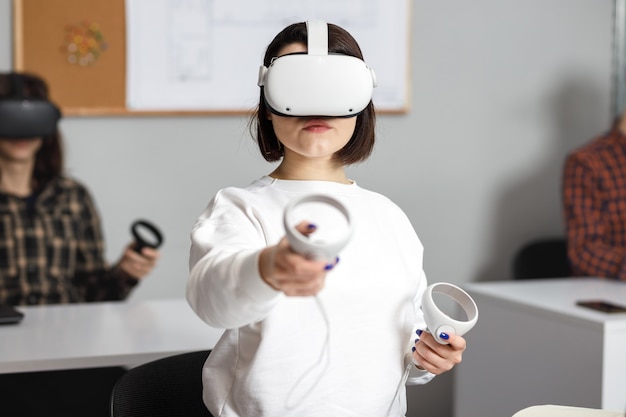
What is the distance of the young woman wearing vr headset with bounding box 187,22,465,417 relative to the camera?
1.02 meters

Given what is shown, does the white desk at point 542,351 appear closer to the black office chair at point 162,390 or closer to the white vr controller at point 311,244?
the black office chair at point 162,390

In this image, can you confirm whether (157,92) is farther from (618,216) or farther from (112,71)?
(618,216)

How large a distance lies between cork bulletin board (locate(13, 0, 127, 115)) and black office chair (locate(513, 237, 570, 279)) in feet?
4.79

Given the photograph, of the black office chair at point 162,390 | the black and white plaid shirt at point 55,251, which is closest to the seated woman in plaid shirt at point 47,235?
the black and white plaid shirt at point 55,251

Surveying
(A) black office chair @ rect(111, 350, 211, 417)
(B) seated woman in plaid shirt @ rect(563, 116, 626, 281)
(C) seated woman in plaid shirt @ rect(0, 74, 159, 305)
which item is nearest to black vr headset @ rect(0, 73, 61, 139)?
(C) seated woman in plaid shirt @ rect(0, 74, 159, 305)

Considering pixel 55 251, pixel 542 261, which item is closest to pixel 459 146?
pixel 542 261

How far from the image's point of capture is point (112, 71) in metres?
2.66

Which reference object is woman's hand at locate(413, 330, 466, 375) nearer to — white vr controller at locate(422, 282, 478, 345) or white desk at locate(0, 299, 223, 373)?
white vr controller at locate(422, 282, 478, 345)

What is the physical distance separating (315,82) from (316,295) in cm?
25

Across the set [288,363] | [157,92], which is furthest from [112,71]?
[288,363]

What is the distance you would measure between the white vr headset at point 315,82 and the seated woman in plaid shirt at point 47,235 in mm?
1263

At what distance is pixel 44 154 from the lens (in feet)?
7.97

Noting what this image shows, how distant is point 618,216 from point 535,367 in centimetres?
77

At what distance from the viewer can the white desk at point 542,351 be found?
198 centimetres
